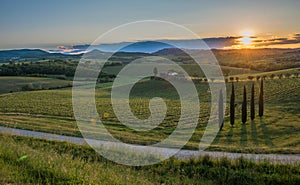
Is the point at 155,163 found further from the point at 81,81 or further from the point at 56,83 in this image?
the point at 81,81

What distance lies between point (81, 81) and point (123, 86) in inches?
729

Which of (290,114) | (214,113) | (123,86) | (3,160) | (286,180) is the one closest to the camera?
(3,160)

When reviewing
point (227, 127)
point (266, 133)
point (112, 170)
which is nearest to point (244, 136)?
point (266, 133)

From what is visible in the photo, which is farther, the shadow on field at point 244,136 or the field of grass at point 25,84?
the field of grass at point 25,84

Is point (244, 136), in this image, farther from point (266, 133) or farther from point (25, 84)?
point (25, 84)

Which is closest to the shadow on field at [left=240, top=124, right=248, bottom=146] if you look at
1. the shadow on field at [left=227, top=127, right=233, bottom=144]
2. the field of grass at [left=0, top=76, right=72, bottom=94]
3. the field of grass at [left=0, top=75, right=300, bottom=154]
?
the field of grass at [left=0, top=75, right=300, bottom=154]

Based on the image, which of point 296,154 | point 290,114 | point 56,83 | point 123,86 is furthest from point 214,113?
point 56,83

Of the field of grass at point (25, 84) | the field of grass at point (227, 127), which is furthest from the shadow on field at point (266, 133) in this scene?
the field of grass at point (25, 84)

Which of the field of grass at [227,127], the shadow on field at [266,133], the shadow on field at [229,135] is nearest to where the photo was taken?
the field of grass at [227,127]

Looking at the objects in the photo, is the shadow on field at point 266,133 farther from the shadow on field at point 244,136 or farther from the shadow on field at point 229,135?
the shadow on field at point 229,135

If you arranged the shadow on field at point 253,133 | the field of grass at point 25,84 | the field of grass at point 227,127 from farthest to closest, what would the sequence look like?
the field of grass at point 25,84 < the shadow on field at point 253,133 < the field of grass at point 227,127

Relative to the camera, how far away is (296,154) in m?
19.7

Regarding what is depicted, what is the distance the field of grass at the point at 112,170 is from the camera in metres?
6.46

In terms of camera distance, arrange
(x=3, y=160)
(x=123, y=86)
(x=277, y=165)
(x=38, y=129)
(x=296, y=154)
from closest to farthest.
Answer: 1. (x=3, y=160)
2. (x=277, y=165)
3. (x=296, y=154)
4. (x=38, y=129)
5. (x=123, y=86)
